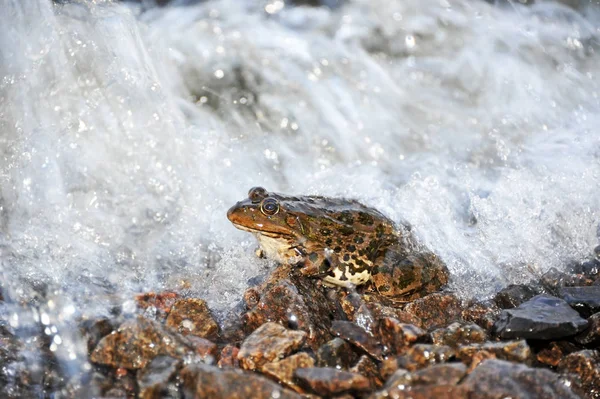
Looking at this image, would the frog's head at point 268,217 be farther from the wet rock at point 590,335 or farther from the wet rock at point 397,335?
the wet rock at point 590,335

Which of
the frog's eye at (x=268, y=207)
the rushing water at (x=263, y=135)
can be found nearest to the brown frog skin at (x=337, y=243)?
the frog's eye at (x=268, y=207)

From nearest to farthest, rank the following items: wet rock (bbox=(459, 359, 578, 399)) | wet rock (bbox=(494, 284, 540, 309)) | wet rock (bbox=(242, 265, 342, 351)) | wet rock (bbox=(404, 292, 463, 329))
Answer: wet rock (bbox=(459, 359, 578, 399)) < wet rock (bbox=(242, 265, 342, 351)) < wet rock (bbox=(404, 292, 463, 329)) < wet rock (bbox=(494, 284, 540, 309))

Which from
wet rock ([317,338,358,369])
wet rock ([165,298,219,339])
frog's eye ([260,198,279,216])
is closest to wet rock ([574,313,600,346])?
wet rock ([317,338,358,369])

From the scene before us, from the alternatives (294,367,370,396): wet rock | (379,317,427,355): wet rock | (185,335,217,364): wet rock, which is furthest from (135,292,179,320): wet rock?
(379,317,427,355): wet rock

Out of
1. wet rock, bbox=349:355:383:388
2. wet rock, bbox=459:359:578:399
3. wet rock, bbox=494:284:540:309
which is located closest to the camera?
wet rock, bbox=459:359:578:399

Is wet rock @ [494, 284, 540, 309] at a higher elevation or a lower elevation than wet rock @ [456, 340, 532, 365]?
lower

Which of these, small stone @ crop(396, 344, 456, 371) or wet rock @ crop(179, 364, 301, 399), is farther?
small stone @ crop(396, 344, 456, 371)

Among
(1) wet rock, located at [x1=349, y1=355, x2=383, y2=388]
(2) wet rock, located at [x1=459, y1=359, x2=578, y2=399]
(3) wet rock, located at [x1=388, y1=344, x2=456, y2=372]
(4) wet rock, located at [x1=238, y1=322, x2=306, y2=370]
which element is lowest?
(4) wet rock, located at [x1=238, y1=322, x2=306, y2=370]

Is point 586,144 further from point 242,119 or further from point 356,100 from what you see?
point 242,119

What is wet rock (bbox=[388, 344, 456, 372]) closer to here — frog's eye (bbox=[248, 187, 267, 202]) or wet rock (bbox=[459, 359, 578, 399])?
wet rock (bbox=[459, 359, 578, 399])
